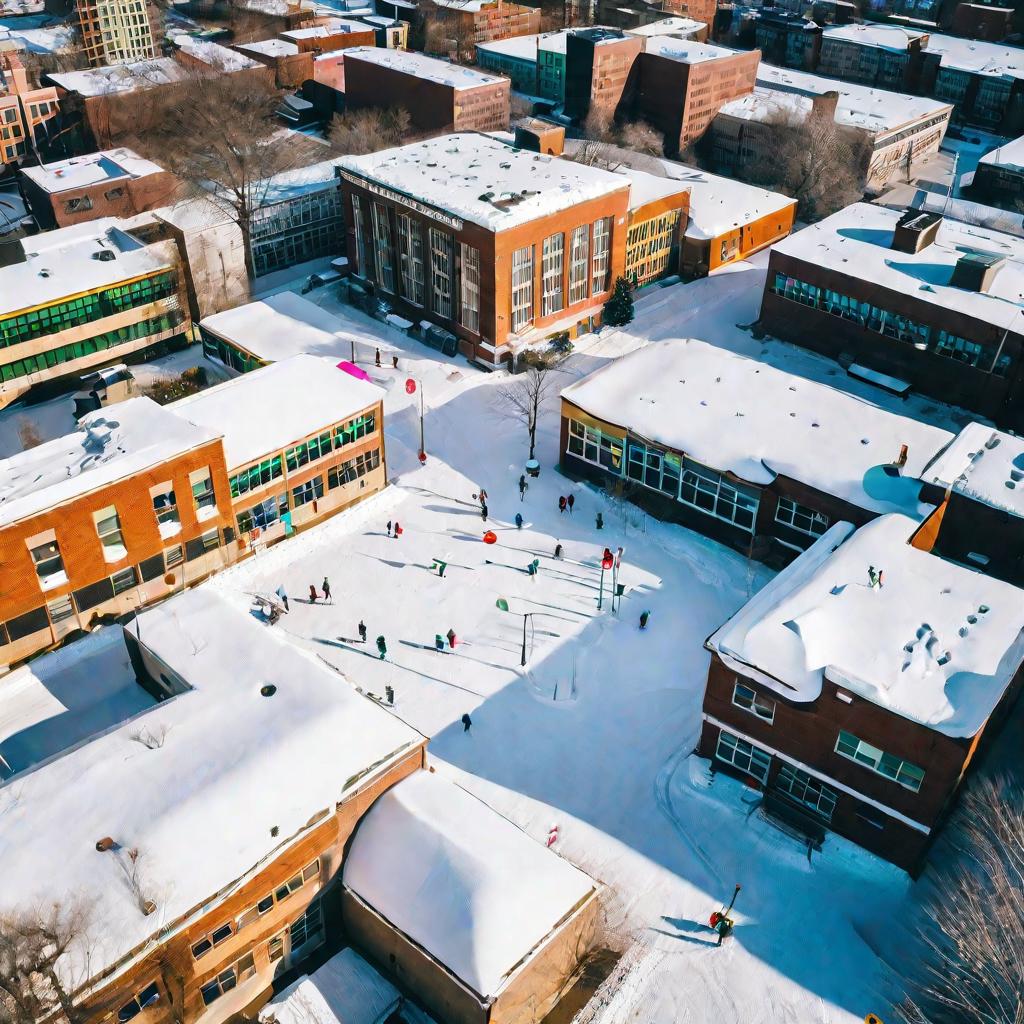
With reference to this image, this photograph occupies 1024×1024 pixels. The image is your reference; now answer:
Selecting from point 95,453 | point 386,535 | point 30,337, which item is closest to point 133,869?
point 95,453

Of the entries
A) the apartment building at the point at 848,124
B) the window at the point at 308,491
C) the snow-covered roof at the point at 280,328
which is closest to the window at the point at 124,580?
the window at the point at 308,491

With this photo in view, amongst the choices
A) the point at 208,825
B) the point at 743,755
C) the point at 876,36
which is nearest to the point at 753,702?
the point at 743,755

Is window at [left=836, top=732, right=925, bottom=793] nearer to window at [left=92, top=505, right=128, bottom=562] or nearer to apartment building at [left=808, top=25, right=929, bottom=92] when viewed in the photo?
window at [left=92, top=505, right=128, bottom=562]

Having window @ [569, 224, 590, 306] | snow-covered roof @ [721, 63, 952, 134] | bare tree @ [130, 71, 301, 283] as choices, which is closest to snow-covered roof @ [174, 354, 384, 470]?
window @ [569, 224, 590, 306]

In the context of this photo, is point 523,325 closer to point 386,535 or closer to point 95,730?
point 386,535

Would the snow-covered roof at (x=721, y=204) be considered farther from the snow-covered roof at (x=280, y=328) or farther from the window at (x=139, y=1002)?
the window at (x=139, y=1002)
